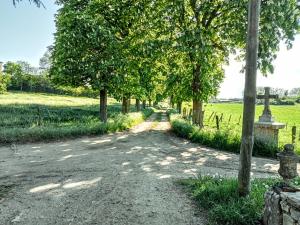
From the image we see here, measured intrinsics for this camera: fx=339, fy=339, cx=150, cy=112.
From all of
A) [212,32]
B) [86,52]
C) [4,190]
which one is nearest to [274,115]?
[212,32]

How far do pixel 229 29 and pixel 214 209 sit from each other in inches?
583

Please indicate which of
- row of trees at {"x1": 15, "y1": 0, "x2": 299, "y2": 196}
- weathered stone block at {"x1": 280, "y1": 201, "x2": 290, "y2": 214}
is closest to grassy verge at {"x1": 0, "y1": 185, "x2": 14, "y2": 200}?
weathered stone block at {"x1": 280, "y1": 201, "x2": 290, "y2": 214}

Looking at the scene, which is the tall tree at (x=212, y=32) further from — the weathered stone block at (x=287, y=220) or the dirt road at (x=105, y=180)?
the weathered stone block at (x=287, y=220)

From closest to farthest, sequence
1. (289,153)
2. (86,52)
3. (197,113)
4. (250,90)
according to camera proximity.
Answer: (289,153) → (250,90) → (86,52) → (197,113)

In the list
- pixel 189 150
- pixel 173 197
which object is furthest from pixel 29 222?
pixel 189 150

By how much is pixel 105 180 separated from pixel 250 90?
5.25m

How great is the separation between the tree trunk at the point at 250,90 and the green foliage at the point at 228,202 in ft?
1.53

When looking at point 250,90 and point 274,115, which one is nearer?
point 250,90

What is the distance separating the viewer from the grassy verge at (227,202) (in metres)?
6.76

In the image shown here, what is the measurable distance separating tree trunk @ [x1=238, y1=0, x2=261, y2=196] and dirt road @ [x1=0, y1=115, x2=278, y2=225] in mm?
1497

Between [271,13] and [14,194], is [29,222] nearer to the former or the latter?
[14,194]

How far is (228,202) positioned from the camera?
7.44 meters

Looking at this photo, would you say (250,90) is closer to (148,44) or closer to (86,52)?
(148,44)

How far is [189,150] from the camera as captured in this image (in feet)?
54.4
